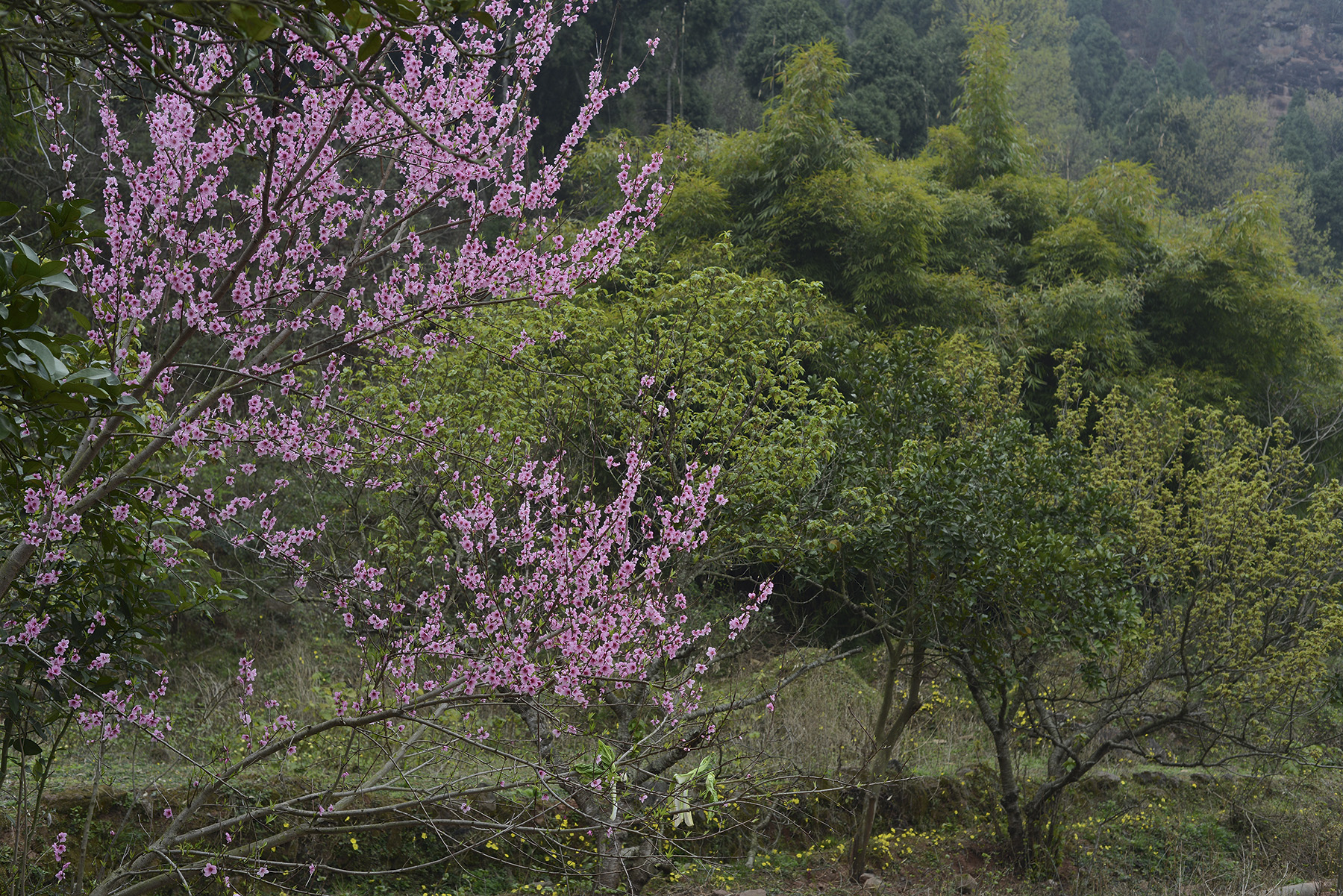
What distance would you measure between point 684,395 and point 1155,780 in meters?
5.80

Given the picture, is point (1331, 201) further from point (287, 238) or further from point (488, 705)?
point (287, 238)

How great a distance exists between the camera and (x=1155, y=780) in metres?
8.01

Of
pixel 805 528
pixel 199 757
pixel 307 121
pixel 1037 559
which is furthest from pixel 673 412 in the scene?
pixel 199 757

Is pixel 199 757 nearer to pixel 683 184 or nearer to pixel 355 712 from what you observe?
pixel 355 712

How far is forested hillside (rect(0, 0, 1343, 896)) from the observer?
2.39 meters

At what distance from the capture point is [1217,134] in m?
26.4

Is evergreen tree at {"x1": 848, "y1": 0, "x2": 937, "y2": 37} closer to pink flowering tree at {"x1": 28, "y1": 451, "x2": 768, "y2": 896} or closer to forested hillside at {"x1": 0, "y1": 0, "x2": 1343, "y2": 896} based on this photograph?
forested hillside at {"x1": 0, "y1": 0, "x2": 1343, "y2": 896}

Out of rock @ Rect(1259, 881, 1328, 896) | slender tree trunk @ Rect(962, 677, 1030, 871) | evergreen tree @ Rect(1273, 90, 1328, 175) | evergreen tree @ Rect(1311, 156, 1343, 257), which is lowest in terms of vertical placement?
rock @ Rect(1259, 881, 1328, 896)

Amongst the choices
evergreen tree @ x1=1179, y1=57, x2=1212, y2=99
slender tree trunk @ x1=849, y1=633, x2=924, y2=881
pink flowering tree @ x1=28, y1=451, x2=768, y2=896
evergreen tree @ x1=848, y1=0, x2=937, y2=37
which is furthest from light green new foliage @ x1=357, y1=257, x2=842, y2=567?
evergreen tree @ x1=1179, y1=57, x2=1212, y2=99

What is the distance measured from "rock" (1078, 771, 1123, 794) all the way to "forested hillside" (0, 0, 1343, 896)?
6 centimetres

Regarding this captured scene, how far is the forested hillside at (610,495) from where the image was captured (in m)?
2.39

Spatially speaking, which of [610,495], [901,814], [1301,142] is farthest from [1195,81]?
[901,814]

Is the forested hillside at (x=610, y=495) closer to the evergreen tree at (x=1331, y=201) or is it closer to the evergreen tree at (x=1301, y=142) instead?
the evergreen tree at (x=1331, y=201)

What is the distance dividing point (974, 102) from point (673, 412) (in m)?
10.2
